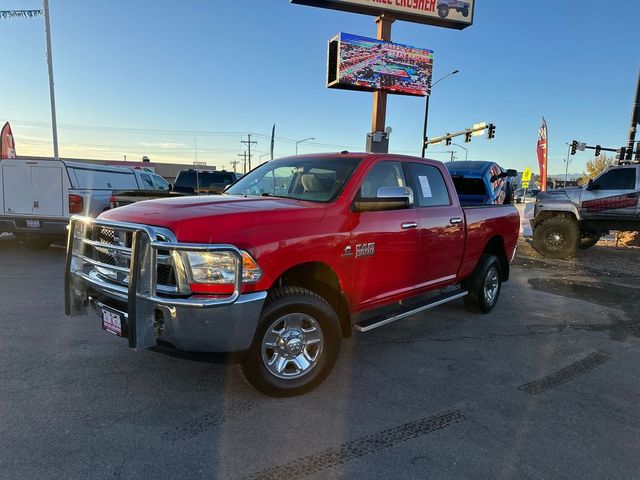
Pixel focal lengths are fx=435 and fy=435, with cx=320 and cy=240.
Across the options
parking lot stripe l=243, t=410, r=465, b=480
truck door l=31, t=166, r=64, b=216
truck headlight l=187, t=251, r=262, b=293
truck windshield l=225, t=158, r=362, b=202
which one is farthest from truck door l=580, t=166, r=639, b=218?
truck door l=31, t=166, r=64, b=216

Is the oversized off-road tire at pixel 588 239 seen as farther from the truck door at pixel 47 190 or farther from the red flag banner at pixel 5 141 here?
the red flag banner at pixel 5 141

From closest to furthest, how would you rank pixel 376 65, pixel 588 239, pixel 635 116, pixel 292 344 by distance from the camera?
1. pixel 292 344
2. pixel 588 239
3. pixel 635 116
4. pixel 376 65

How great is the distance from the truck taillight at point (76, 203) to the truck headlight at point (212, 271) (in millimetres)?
7025

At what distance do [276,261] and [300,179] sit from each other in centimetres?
136

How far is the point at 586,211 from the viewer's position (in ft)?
35.4

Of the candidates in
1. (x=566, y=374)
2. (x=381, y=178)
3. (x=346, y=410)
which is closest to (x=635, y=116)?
(x=566, y=374)

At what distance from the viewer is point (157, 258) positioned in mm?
2912

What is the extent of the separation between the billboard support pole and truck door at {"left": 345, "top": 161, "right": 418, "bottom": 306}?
16451 millimetres

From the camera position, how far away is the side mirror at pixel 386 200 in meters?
3.68

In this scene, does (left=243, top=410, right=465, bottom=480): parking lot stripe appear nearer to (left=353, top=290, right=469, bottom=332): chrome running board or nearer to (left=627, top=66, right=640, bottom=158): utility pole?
(left=353, top=290, right=469, bottom=332): chrome running board

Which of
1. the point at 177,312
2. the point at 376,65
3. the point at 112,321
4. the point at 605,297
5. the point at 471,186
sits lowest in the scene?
the point at 605,297

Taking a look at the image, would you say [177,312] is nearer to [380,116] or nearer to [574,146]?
[380,116]

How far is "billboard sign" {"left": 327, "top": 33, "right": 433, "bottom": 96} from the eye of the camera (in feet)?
66.1

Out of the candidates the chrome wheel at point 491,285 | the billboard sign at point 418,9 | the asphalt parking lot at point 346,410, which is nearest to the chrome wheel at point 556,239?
the chrome wheel at point 491,285
